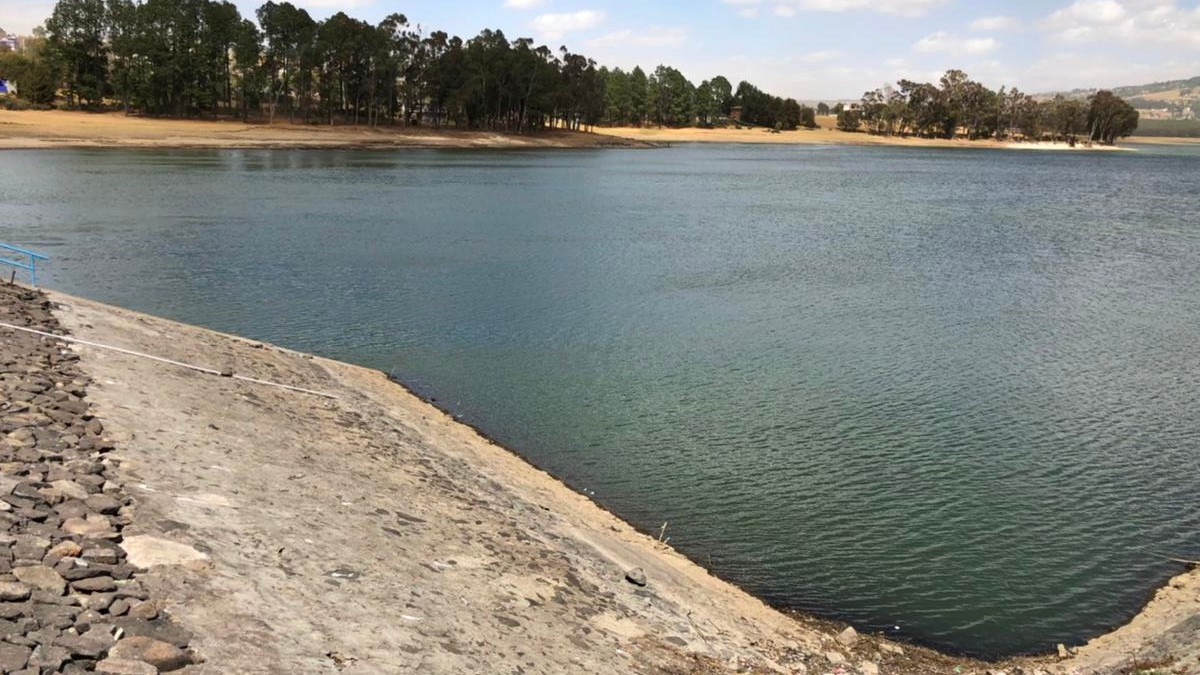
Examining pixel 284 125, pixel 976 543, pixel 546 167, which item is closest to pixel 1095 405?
pixel 976 543

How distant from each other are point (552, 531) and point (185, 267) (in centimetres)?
2620

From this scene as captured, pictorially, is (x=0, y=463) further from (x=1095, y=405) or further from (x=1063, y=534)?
(x=1095, y=405)

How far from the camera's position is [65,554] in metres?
7.28

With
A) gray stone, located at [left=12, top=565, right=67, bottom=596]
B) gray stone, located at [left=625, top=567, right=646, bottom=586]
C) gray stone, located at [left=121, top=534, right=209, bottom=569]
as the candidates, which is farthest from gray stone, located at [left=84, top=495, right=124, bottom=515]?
gray stone, located at [left=625, top=567, right=646, bottom=586]

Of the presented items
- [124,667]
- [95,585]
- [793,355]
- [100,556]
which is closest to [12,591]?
[95,585]

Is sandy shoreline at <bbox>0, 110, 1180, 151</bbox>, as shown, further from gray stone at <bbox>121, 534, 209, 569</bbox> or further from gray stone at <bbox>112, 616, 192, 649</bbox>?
gray stone at <bbox>112, 616, 192, 649</bbox>

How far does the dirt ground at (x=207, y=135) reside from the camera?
309ft

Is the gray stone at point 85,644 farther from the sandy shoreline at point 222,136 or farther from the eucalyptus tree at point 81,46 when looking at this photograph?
the eucalyptus tree at point 81,46

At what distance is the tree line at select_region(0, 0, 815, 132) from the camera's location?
12131 cm

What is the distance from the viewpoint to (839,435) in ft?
59.5

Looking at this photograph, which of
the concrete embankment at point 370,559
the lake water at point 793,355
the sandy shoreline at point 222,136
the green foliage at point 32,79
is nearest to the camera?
the concrete embankment at point 370,559

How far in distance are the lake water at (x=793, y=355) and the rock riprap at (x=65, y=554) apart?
26.6 ft

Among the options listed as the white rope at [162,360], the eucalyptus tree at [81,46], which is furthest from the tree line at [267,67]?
the white rope at [162,360]

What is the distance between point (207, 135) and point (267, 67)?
80.0 feet
